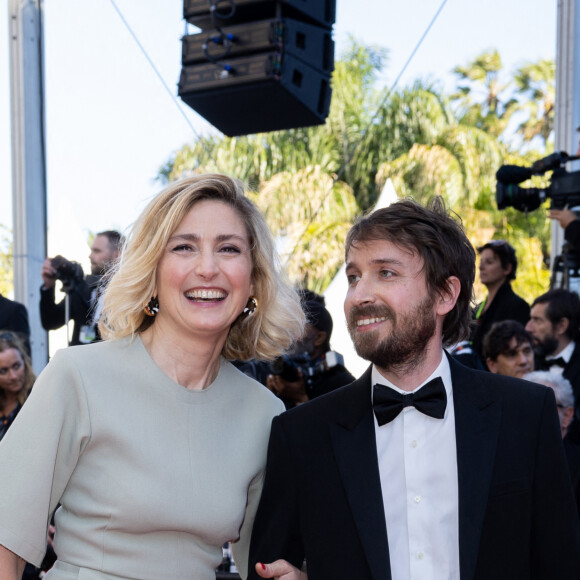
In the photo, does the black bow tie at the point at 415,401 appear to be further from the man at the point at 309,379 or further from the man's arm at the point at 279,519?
the man at the point at 309,379

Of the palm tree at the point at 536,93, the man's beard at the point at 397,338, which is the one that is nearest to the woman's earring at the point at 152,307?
the man's beard at the point at 397,338

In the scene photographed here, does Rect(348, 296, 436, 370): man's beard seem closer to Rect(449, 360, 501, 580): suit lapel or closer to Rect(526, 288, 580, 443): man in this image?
Rect(449, 360, 501, 580): suit lapel

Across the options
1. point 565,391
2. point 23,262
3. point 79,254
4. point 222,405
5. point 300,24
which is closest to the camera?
point 222,405

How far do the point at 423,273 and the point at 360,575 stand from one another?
2.79 feet

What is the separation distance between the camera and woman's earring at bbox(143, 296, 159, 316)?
2.69m

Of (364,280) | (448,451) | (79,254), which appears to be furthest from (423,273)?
(79,254)

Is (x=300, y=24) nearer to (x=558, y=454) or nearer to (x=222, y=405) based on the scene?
(x=222, y=405)

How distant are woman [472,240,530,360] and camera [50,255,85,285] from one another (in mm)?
3011

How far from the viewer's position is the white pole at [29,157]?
8352 millimetres

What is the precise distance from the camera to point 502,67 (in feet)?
102

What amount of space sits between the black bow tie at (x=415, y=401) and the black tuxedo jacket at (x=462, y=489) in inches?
2.2

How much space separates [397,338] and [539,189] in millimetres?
4205

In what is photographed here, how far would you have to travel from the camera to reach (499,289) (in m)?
6.48

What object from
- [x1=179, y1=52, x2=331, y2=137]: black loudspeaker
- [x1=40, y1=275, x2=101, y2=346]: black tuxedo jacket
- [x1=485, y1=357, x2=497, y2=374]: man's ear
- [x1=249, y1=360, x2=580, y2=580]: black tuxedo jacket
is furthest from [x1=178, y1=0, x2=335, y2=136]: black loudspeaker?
[x1=249, y1=360, x2=580, y2=580]: black tuxedo jacket
